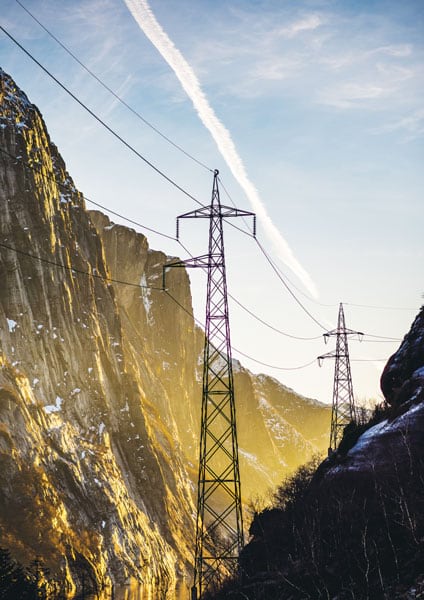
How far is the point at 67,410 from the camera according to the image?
8619 centimetres

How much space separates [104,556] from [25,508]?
13719mm

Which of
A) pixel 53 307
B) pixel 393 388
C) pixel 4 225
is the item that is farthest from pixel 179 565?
pixel 393 388

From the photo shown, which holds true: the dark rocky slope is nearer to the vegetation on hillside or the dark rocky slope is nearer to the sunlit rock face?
the vegetation on hillside

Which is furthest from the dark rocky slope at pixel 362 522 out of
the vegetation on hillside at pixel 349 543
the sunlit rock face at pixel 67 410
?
the sunlit rock face at pixel 67 410

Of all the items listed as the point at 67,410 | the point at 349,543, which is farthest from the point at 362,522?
the point at 67,410

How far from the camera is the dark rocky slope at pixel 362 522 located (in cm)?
1795

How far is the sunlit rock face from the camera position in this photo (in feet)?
223

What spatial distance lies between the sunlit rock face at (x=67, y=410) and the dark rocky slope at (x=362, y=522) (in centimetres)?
4059

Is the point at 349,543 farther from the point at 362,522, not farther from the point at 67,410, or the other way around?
the point at 67,410

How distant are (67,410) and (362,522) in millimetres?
69727

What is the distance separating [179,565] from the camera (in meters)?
93.6

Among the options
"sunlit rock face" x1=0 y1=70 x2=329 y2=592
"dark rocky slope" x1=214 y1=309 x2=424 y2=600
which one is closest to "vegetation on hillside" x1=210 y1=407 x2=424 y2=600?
"dark rocky slope" x1=214 y1=309 x2=424 y2=600

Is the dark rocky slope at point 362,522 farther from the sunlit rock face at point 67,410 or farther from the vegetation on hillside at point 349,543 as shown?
the sunlit rock face at point 67,410

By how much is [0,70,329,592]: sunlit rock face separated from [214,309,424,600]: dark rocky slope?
133 ft
